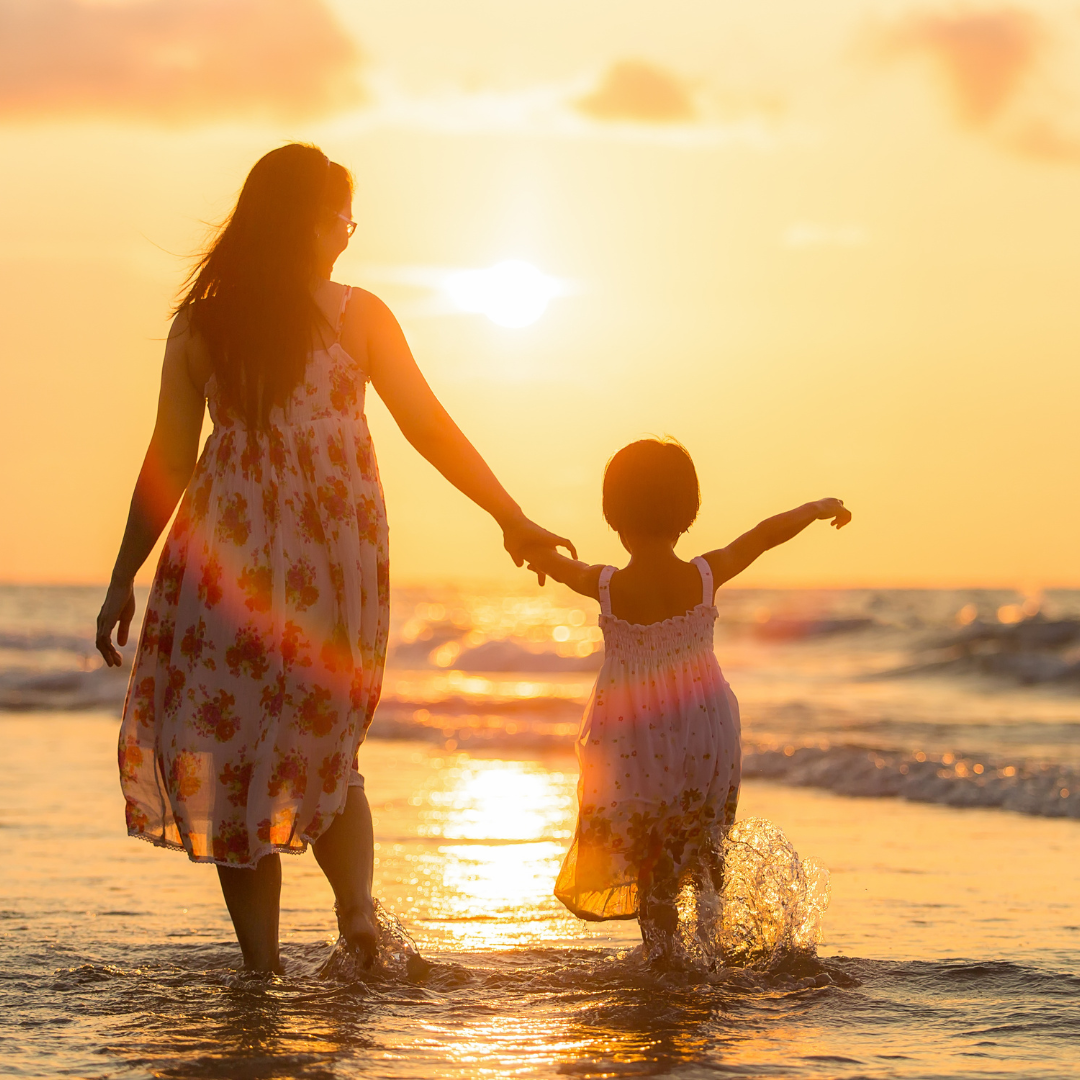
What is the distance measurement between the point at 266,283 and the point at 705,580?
1372 millimetres

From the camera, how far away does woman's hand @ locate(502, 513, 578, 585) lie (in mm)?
3607

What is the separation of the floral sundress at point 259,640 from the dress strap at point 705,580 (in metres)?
0.87

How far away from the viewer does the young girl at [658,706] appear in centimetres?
373

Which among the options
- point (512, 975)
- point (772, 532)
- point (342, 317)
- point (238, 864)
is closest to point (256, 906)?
point (238, 864)

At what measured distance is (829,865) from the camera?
5.67m

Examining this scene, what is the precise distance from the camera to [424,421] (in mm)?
3523

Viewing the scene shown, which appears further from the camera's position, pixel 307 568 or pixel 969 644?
pixel 969 644

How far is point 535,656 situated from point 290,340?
68.7 ft

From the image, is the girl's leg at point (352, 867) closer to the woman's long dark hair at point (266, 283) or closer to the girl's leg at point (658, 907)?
the girl's leg at point (658, 907)

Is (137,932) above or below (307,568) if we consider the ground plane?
below

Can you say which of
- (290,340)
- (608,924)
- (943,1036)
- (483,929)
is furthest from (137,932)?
(943,1036)

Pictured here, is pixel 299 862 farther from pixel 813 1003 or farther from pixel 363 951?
pixel 813 1003

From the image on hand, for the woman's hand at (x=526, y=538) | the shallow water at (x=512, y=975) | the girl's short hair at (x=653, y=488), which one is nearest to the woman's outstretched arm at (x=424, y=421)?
the woman's hand at (x=526, y=538)

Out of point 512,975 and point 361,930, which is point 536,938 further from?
point 361,930
